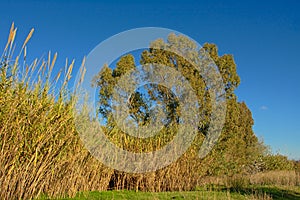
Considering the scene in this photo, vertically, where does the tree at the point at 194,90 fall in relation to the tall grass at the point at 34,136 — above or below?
above

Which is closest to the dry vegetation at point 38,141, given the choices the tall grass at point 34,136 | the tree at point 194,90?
the tall grass at point 34,136

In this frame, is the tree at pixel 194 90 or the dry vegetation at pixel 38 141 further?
the tree at pixel 194 90

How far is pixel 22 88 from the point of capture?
407 centimetres

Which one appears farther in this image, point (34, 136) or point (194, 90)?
point (194, 90)

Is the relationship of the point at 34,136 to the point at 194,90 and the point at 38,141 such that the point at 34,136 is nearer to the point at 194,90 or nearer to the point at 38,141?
the point at 38,141

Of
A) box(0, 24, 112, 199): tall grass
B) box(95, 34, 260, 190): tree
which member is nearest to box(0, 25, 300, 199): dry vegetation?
box(0, 24, 112, 199): tall grass

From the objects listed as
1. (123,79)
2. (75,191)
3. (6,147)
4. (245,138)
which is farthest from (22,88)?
(245,138)

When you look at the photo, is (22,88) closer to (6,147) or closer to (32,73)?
(32,73)

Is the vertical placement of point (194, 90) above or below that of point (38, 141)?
above

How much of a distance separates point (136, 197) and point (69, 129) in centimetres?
162

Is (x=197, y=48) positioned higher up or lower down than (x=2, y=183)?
higher up

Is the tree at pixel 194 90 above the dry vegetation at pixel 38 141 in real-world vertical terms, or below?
above

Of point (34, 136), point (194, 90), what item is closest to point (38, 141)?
point (34, 136)

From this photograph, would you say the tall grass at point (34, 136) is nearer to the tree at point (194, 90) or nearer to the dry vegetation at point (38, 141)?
the dry vegetation at point (38, 141)
